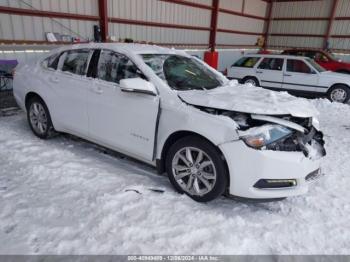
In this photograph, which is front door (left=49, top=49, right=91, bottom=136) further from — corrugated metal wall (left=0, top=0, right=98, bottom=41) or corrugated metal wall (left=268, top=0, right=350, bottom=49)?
corrugated metal wall (left=268, top=0, right=350, bottom=49)

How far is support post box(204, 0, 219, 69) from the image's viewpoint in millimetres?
14070

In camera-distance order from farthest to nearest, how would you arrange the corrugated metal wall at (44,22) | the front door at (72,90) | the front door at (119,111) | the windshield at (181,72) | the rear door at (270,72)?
the rear door at (270,72) < the corrugated metal wall at (44,22) < the front door at (72,90) < the windshield at (181,72) < the front door at (119,111)

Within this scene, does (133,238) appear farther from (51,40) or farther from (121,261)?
(51,40)

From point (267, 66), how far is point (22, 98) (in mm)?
7773

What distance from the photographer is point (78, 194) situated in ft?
10.4

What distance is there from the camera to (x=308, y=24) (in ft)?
58.7

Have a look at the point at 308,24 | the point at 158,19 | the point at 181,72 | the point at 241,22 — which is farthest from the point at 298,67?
the point at 308,24

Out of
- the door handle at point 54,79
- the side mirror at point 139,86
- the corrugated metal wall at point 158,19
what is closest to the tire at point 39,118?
the door handle at point 54,79

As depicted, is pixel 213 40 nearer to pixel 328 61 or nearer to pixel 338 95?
pixel 328 61

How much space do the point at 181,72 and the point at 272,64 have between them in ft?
22.9

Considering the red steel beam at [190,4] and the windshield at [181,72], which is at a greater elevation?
the red steel beam at [190,4]

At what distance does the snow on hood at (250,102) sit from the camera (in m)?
2.90

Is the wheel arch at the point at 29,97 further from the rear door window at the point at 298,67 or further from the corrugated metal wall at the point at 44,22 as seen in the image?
the rear door window at the point at 298,67

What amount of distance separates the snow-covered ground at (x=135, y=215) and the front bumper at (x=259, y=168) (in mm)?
333
